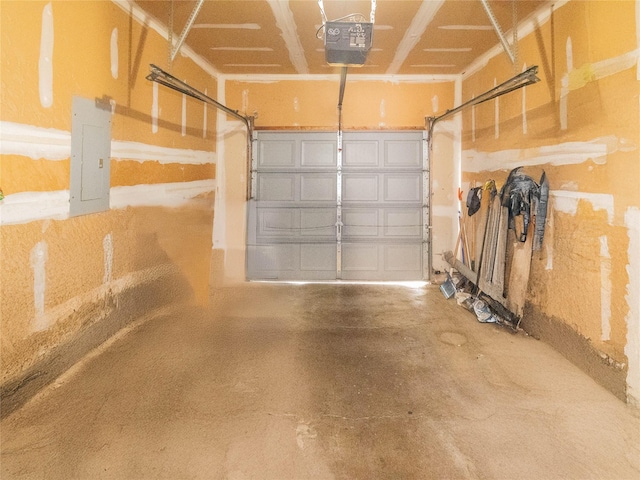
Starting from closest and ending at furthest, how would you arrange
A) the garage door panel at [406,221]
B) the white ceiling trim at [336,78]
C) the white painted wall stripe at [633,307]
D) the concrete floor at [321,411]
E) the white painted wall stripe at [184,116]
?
the concrete floor at [321,411] < the white painted wall stripe at [633,307] < the white painted wall stripe at [184,116] < the white ceiling trim at [336,78] < the garage door panel at [406,221]

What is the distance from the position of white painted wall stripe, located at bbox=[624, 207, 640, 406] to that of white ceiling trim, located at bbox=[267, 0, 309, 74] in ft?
10.9

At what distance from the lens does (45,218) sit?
242 centimetres

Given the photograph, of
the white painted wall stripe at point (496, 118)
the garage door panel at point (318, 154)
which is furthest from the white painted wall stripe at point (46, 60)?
the white painted wall stripe at point (496, 118)

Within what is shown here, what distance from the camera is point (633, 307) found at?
7.63 feet

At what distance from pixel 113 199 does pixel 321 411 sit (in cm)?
250

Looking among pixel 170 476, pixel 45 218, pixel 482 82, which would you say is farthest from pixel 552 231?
pixel 45 218

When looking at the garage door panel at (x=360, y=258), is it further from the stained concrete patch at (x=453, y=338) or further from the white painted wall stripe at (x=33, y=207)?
the white painted wall stripe at (x=33, y=207)

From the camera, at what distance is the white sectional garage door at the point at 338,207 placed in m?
5.54

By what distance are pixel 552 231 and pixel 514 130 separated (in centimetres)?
133

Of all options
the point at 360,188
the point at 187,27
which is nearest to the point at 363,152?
the point at 360,188

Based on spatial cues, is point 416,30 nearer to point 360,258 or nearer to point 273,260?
point 360,258

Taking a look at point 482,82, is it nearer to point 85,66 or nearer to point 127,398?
point 85,66

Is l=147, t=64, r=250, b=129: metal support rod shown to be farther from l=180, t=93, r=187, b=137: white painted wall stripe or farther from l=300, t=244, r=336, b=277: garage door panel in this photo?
l=300, t=244, r=336, b=277: garage door panel

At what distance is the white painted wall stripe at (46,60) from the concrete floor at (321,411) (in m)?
1.95
